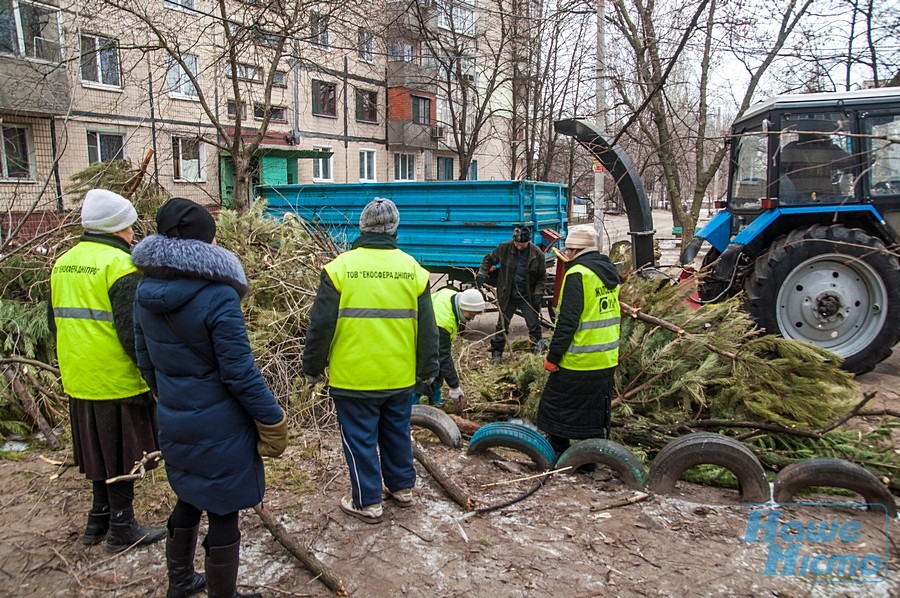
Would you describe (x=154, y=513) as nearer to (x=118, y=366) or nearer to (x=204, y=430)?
(x=118, y=366)

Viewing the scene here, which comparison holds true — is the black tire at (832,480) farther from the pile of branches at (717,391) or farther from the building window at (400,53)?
the building window at (400,53)

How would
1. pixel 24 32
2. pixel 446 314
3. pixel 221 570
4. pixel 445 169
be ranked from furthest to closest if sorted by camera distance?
pixel 445 169, pixel 24 32, pixel 446 314, pixel 221 570

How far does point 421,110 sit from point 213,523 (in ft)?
98.2

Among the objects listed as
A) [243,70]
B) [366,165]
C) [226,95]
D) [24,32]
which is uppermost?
[24,32]

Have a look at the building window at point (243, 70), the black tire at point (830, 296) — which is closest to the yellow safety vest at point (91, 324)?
the black tire at point (830, 296)

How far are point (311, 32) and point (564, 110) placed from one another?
8.02 metres

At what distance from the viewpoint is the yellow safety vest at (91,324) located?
2904mm

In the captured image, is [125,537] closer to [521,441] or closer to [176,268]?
[176,268]

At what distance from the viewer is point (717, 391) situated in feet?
15.0

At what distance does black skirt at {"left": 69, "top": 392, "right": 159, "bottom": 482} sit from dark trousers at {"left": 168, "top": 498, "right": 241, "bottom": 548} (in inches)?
24.5

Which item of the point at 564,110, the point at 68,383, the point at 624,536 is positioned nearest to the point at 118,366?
the point at 68,383

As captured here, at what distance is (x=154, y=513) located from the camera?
3408mm

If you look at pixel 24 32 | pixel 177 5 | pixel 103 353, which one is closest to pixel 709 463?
pixel 103 353

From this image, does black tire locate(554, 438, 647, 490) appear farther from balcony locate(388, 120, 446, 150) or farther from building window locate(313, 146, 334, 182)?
balcony locate(388, 120, 446, 150)
